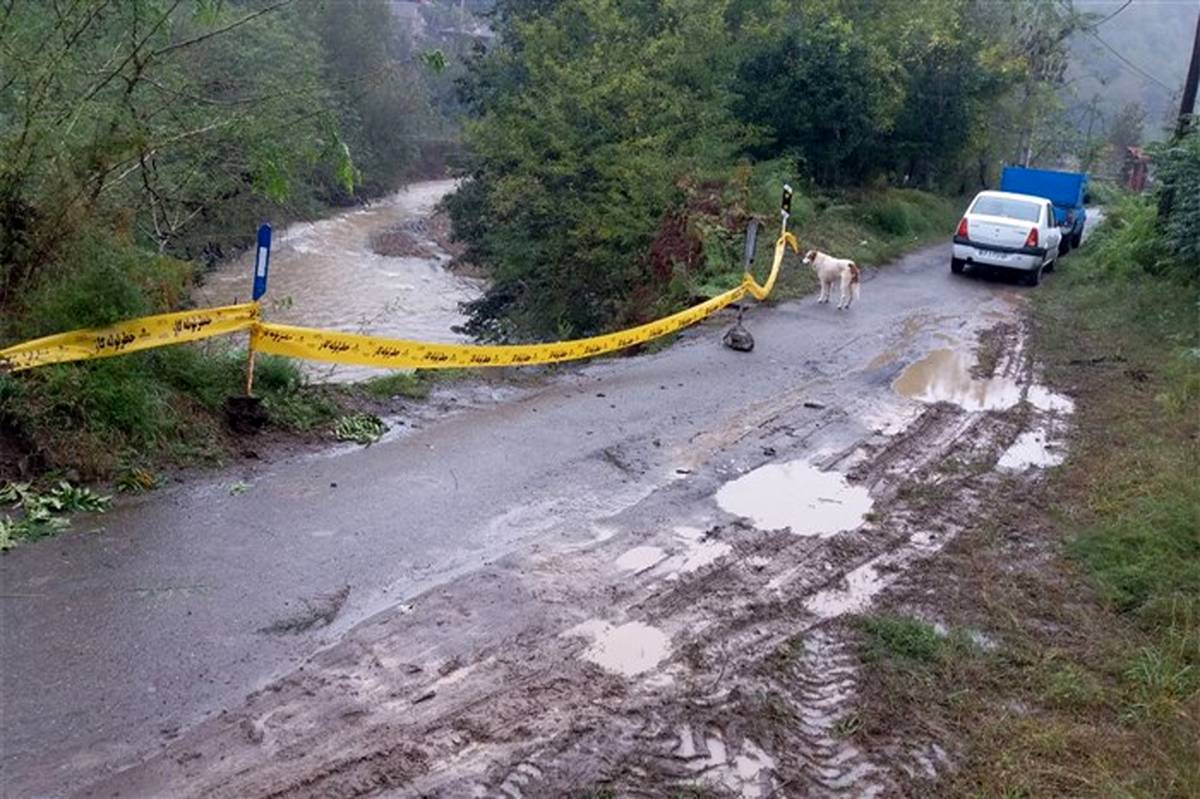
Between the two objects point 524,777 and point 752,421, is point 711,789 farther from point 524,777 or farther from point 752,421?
point 752,421

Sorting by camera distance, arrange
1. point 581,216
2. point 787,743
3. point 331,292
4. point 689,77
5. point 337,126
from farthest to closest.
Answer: point 331,292 < point 689,77 < point 581,216 < point 337,126 < point 787,743

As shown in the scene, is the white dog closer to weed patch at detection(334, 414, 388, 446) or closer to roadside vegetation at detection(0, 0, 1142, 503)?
roadside vegetation at detection(0, 0, 1142, 503)

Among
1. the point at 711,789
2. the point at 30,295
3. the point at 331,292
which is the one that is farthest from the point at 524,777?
the point at 331,292

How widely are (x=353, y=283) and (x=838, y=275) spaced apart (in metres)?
20.1

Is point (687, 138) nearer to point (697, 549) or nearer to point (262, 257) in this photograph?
point (262, 257)

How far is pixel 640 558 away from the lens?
6277mm

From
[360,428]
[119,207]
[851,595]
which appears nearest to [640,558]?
[851,595]

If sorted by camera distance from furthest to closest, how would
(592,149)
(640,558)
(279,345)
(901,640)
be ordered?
(592,149) → (279,345) → (640,558) → (901,640)

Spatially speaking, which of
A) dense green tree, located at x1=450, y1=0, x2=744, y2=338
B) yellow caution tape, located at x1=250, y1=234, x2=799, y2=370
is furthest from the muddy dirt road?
dense green tree, located at x1=450, y1=0, x2=744, y2=338

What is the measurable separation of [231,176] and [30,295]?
90.1 inches

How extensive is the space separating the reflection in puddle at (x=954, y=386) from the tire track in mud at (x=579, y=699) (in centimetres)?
450

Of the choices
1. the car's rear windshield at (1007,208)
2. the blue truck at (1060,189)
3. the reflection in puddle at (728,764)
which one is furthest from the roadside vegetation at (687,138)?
the reflection in puddle at (728,764)

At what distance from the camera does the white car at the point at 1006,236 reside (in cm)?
1925

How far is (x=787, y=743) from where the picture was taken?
4.48m
